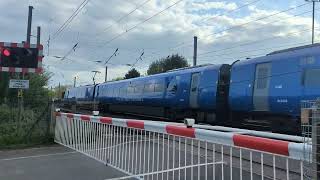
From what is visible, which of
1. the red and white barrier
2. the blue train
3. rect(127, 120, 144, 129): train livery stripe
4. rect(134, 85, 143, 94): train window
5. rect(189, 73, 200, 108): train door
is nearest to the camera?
the red and white barrier

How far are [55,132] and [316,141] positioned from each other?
11.5 m

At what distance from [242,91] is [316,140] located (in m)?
15.8

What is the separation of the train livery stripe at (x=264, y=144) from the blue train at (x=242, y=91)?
11.3 m

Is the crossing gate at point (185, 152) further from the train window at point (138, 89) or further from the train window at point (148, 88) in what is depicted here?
the train window at point (138, 89)

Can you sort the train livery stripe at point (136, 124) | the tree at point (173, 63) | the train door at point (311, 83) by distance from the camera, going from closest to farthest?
the train livery stripe at point (136, 124)
the train door at point (311, 83)
the tree at point (173, 63)

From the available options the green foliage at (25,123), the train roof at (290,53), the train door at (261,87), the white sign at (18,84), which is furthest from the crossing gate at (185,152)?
the train door at (261,87)

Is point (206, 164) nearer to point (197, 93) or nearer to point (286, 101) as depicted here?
point (286, 101)

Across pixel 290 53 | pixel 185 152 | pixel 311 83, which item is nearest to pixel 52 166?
pixel 185 152

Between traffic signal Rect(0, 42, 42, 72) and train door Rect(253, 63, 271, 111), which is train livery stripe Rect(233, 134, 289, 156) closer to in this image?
traffic signal Rect(0, 42, 42, 72)

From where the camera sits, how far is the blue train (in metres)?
15.9

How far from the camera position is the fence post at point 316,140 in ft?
11.0

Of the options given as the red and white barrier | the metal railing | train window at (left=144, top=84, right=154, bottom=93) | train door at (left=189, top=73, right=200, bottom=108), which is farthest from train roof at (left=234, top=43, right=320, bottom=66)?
the metal railing

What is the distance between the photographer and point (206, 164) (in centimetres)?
565

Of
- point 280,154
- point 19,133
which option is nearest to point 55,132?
point 19,133
